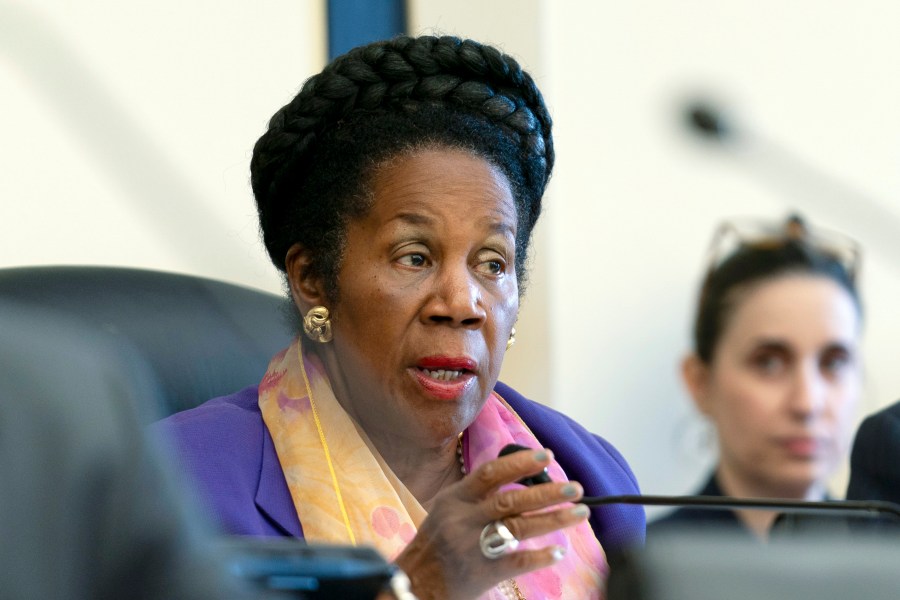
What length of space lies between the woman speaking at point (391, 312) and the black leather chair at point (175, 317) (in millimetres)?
118

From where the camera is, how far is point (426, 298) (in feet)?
5.57

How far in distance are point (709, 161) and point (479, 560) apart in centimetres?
258

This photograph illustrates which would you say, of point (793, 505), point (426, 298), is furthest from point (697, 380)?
point (793, 505)

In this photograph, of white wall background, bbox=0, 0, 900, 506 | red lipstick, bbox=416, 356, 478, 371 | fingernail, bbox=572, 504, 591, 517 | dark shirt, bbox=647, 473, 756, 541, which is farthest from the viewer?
white wall background, bbox=0, 0, 900, 506

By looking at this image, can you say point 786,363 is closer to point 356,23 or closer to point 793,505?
point 356,23

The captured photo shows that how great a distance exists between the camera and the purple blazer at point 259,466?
1575 mm

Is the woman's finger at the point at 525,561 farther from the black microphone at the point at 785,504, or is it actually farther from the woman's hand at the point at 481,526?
the black microphone at the point at 785,504

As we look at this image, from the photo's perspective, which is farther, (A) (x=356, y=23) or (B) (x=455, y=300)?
(A) (x=356, y=23)

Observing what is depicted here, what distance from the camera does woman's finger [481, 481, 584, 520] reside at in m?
1.25

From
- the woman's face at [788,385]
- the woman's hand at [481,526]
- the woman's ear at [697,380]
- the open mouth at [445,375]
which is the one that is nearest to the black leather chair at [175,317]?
the open mouth at [445,375]

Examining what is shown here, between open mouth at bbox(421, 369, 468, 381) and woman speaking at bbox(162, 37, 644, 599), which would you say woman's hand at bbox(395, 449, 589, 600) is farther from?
open mouth at bbox(421, 369, 468, 381)

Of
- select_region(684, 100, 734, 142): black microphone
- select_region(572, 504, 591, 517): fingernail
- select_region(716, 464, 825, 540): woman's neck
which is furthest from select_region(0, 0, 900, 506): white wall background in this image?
select_region(572, 504, 591, 517): fingernail

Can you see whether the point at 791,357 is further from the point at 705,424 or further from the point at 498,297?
the point at 498,297

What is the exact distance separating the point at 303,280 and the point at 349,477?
317mm
